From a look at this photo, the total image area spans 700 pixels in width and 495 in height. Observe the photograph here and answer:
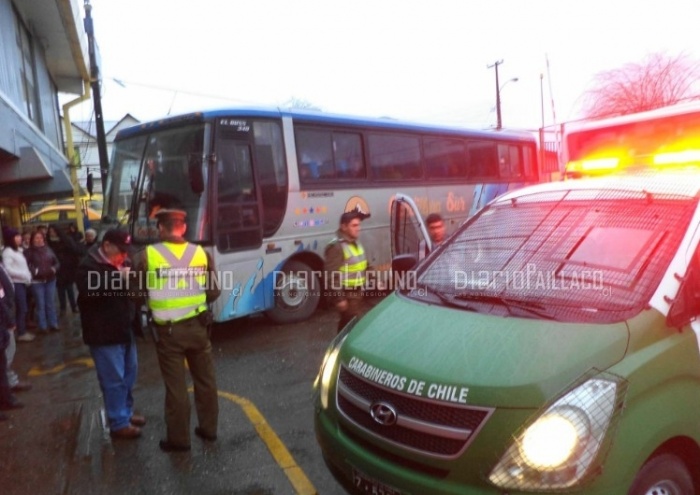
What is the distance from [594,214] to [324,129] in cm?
612

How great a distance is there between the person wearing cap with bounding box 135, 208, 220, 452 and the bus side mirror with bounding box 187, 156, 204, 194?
2.74 m

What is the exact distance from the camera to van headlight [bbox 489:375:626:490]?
2166 millimetres

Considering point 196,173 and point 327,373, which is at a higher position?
point 196,173

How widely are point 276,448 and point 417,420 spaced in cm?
211

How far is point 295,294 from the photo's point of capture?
8.38 meters

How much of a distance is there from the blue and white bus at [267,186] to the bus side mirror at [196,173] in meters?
0.01

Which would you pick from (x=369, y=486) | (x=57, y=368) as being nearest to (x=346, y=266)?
(x=369, y=486)

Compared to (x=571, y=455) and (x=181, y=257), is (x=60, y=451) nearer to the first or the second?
(x=181, y=257)

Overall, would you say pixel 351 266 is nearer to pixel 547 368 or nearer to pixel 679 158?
→ pixel 679 158

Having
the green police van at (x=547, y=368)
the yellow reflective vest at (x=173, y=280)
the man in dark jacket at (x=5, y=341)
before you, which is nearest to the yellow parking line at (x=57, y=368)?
the man in dark jacket at (x=5, y=341)

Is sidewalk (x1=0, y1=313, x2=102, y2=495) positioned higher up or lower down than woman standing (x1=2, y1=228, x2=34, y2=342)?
lower down

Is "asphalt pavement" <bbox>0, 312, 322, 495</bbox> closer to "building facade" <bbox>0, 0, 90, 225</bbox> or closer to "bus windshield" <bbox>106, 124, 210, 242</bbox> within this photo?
"bus windshield" <bbox>106, 124, 210, 242</bbox>

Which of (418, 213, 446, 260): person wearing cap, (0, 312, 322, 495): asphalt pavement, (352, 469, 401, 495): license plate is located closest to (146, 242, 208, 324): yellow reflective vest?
(0, 312, 322, 495): asphalt pavement

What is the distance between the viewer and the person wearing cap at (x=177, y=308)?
4.01m
